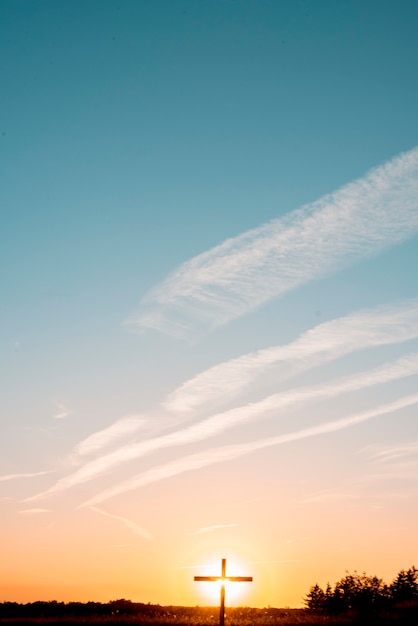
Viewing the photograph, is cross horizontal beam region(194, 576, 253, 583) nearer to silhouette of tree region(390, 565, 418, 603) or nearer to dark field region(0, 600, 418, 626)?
dark field region(0, 600, 418, 626)

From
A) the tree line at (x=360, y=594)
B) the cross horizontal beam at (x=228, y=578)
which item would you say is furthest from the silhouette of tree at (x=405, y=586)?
the cross horizontal beam at (x=228, y=578)

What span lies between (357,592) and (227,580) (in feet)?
57.1

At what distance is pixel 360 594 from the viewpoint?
4575cm

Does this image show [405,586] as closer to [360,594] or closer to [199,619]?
[360,594]

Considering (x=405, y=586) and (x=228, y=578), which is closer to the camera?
(x=228, y=578)

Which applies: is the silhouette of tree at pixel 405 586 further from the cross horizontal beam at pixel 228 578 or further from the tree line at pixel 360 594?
the cross horizontal beam at pixel 228 578

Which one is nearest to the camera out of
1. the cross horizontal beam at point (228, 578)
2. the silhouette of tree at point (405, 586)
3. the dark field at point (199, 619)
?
the cross horizontal beam at point (228, 578)

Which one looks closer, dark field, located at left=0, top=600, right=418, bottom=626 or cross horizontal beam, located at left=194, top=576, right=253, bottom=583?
cross horizontal beam, located at left=194, top=576, right=253, bottom=583

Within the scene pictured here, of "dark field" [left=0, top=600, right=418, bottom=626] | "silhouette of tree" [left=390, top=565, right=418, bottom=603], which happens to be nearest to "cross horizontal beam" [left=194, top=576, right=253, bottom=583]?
"dark field" [left=0, top=600, right=418, bottom=626]

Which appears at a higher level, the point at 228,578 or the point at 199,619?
the point at 228,578

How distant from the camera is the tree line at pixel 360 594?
147 ft

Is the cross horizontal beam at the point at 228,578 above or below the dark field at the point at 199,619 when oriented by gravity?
above

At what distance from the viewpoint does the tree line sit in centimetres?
4469

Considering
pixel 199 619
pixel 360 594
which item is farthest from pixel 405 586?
pixel 199 619
